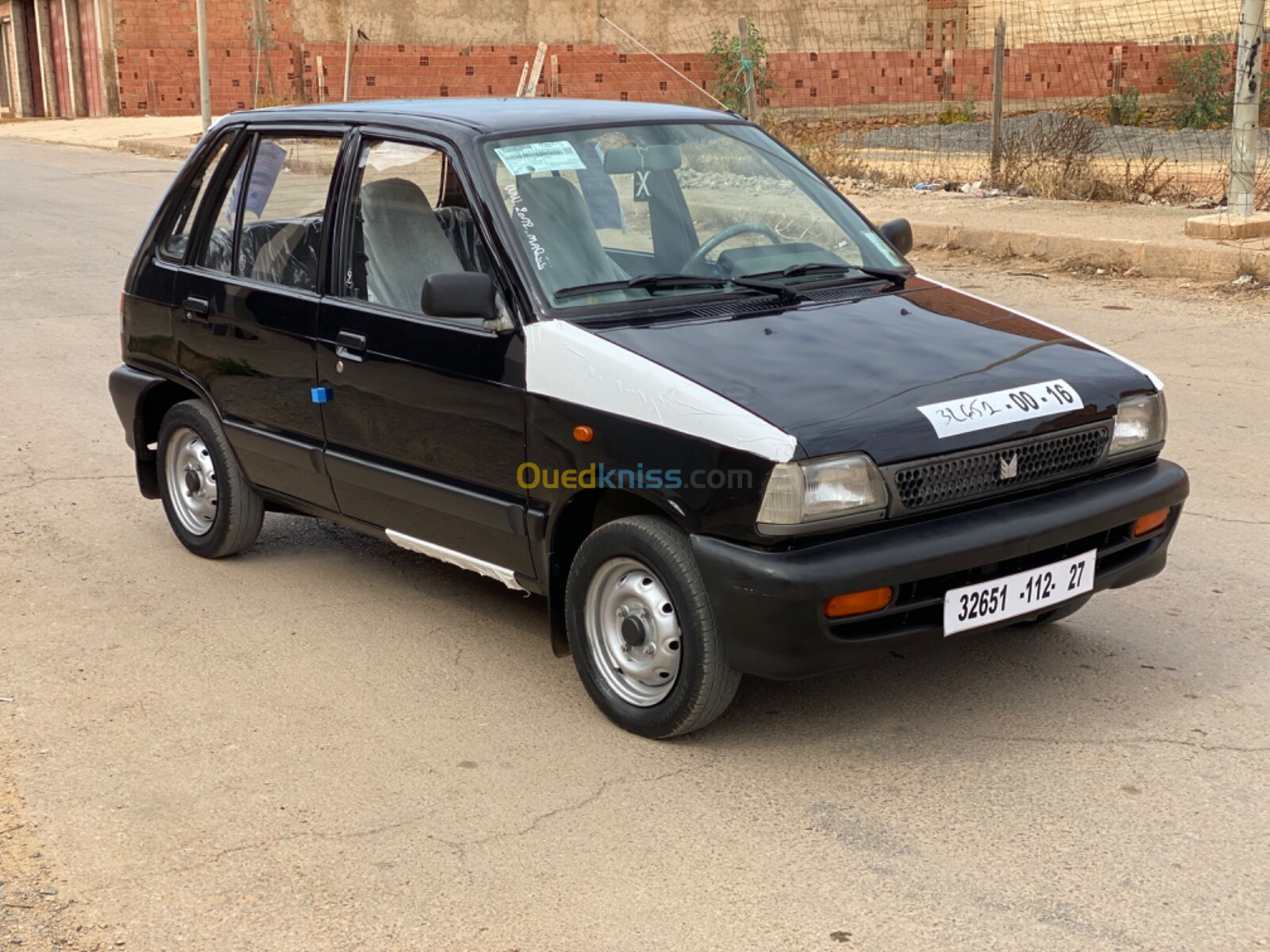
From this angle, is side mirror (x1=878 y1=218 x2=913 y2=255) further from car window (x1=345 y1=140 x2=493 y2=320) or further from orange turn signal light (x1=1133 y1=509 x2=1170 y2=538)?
car window (x1=345 y1=140 x2=493 y2=320)

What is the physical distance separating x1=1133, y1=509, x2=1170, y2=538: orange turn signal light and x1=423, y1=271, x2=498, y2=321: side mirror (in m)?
1.99

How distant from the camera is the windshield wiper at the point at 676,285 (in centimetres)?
452

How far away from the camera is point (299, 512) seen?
18.5ft

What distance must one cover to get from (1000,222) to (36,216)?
10.9 meters

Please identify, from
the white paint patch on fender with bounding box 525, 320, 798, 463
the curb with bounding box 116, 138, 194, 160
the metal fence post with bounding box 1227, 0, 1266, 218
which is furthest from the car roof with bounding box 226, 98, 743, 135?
the curb with bounding box 116, 138, 194, 160

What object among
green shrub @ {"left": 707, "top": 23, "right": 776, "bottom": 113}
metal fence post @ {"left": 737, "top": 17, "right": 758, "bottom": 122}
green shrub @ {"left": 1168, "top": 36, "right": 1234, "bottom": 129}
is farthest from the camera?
green shrub @ {"left": 1168, "top": 36, "right": 1234, "bottom": 129}

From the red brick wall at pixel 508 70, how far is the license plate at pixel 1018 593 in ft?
104

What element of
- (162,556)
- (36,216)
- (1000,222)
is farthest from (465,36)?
(162,556)

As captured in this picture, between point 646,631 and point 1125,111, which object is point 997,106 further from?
point 1125,111

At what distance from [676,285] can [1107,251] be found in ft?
29.5

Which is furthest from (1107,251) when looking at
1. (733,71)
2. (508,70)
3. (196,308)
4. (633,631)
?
(508,70)

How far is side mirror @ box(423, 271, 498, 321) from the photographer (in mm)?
4367

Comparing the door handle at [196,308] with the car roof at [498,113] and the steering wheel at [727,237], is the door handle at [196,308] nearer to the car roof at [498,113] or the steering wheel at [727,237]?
the car roof at [498,113]

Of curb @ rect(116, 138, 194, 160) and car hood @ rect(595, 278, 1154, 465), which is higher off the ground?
curb @ rect(116, 138, 194, 160)
